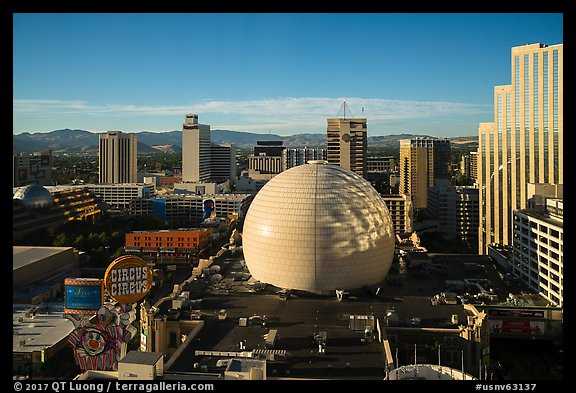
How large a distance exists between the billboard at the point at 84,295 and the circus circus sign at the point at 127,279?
15.3 ft

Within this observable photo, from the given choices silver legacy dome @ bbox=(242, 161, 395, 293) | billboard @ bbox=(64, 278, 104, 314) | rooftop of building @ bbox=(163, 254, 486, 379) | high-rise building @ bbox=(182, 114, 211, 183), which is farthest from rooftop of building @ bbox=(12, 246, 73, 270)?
high-rise building @ bbox=(182, 114, 211, 183)

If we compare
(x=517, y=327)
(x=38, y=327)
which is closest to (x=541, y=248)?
(x=517, y=327)

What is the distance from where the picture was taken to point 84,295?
24.1 metres

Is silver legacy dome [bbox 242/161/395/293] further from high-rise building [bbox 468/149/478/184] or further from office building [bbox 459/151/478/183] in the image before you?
office building [bbox 459/151/478/183]

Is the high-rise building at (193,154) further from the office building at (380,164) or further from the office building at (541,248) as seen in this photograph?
the office building at (541,248)

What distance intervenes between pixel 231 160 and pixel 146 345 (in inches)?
3105

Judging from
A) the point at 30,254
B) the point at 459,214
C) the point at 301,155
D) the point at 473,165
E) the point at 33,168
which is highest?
the point at 301,155

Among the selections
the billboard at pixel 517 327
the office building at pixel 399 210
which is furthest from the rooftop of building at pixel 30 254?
the billboard at pixel 517 327

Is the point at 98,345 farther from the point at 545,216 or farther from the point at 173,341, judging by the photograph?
the point at 545,216

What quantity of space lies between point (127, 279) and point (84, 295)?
221 inches

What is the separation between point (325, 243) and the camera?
2572cm

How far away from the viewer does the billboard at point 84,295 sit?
24062 mm
